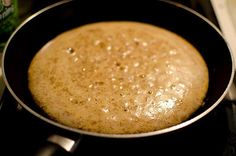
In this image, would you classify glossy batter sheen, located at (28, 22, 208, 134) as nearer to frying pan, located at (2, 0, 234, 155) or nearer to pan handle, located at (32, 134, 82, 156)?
frying pan, located at (2, 0, 234, 155)

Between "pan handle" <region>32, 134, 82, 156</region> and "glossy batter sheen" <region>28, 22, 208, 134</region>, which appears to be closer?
"pan handle" <region>32, 134, 82, 156</region>

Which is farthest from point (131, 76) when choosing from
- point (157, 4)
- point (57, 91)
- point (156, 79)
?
point (157, 4)

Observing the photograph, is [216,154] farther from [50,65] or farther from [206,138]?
[50,65]

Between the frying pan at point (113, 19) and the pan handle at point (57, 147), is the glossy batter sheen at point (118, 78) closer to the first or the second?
the frying pan at point (113, 19)

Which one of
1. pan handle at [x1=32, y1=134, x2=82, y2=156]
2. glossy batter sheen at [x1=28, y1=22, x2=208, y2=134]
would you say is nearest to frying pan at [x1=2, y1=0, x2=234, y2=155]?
glossy batter sheen at [x1=28, y1=22, x2=208, y2=134]

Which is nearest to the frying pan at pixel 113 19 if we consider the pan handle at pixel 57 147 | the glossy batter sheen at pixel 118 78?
the glossy batter sheen at pixel 118 78
